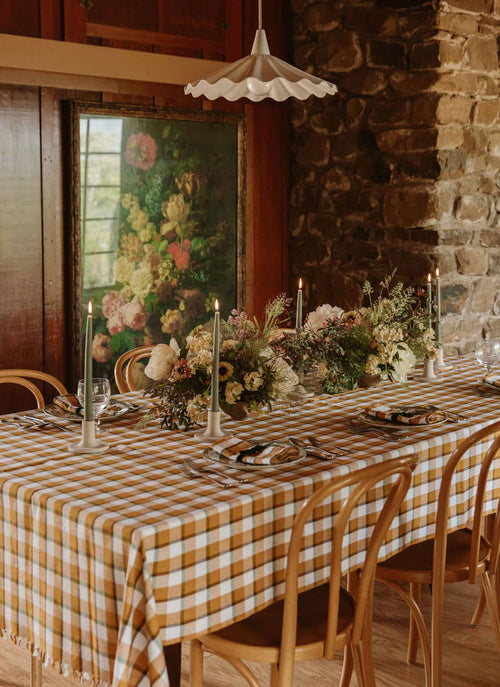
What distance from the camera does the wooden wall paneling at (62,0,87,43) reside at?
13.8ft

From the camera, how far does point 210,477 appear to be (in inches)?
92.6

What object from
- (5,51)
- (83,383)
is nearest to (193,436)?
(83,383)

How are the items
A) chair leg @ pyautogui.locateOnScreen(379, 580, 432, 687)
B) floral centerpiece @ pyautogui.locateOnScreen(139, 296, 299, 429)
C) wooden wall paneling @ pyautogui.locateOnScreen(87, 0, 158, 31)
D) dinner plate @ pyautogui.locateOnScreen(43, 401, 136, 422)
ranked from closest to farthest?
1. chair leg @ pyautogui.locateOnScreen(379, 580, 432, 687)
2. floral centerpiece @ pyautogui.locateOnScreen(139, 296, 299, 429)
3. dinner plate @ pyautogui.locateOnScreen(43, 401, 136, 422)
4. wooden wall paneling @ pyautogui.locateOnScreen(87, 0, 158, 31)

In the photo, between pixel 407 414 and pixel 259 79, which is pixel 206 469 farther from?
pixel 259 79

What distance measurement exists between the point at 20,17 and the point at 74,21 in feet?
0.91

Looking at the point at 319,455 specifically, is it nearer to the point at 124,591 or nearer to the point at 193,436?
the point at 193,436

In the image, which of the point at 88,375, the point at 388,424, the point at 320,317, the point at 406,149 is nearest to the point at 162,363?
the point at 88,375

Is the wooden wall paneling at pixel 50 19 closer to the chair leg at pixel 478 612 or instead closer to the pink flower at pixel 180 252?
the pink flower at pixel 180 252

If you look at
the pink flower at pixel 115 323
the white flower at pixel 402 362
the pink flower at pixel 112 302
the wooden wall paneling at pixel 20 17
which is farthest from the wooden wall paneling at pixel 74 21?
the white flower at pixel 402 362

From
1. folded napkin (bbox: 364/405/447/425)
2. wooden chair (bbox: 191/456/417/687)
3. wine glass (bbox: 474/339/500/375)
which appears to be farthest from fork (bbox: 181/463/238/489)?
wine glass (bbox: 474/339/500/375)

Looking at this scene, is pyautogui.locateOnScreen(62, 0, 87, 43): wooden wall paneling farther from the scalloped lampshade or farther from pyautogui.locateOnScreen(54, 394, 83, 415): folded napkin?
pyautogui.locateOnScreen(54, 394, 83, 415): folded napkin

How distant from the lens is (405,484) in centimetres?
221

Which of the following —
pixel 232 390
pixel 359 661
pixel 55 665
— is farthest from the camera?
pixel 232 390

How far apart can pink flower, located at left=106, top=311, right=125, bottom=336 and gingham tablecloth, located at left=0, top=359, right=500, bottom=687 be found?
6.03ft
